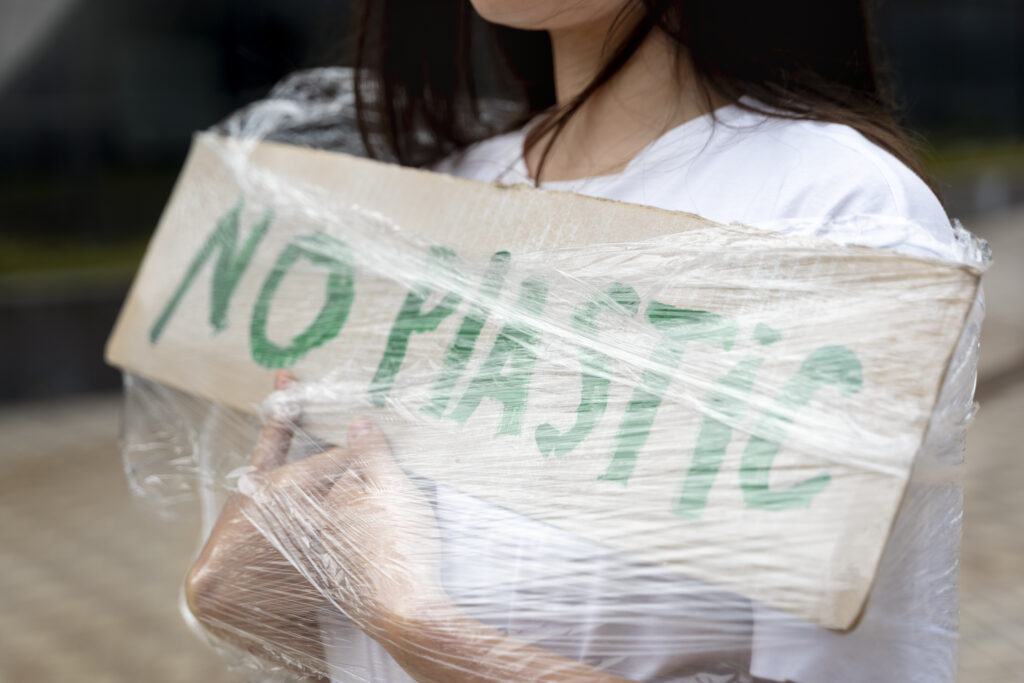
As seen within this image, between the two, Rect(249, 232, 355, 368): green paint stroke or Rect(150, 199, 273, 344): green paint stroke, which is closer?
Rect(249, 232, 355, 368): green paint stroke

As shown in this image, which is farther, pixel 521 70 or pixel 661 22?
pixel 521 70

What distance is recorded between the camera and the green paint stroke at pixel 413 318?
35.8 inches

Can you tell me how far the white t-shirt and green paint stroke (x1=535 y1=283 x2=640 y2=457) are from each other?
69mm

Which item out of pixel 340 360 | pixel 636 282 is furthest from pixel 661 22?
pixel 340 360

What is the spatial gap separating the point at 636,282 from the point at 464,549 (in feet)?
0.85

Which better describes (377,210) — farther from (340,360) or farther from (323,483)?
(323,483)

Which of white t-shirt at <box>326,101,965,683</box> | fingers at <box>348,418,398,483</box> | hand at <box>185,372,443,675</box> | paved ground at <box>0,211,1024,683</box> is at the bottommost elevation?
paved ground at <box>0,211,1024,683</box>

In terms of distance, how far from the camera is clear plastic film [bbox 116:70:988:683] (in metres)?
0.66

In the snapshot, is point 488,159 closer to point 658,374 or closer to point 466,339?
point 466,339

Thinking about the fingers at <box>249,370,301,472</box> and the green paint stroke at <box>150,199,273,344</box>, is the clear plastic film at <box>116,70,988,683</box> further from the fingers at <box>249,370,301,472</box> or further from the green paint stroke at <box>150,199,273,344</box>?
the green paint stroke at <box>150,199,273,344</box>

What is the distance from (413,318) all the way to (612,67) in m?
0.35

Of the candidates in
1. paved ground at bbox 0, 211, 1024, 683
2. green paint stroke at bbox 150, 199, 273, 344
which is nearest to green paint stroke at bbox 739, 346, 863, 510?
green paint stroke at bbox 150, 199, 273, 344

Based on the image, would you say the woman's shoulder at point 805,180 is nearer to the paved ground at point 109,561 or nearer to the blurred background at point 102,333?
the paved ground at point 109,561

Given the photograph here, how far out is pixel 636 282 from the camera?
80 cm
